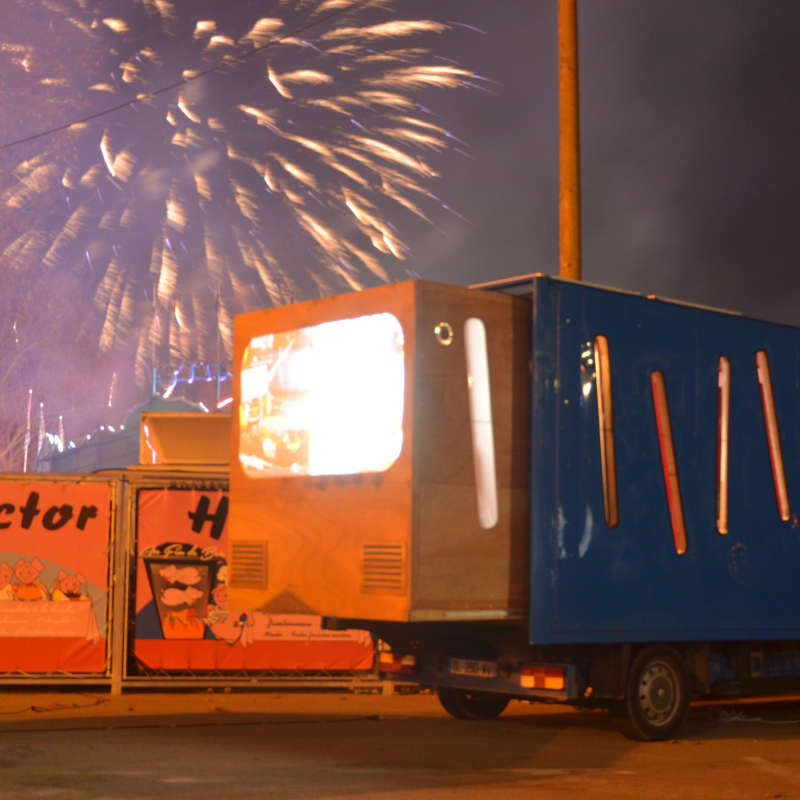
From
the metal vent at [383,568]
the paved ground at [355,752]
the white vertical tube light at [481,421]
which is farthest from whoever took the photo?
the white vertical tube light at [481,421]

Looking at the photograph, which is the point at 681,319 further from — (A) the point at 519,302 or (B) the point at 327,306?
(B) the point at 327,306

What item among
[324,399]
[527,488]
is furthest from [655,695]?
[324,399]

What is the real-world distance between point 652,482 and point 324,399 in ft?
9.35

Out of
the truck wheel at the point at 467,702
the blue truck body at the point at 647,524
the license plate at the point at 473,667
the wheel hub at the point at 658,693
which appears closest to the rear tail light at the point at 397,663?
the blue truck body at the point at 647,524

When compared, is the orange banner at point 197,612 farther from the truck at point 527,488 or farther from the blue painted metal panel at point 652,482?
the blue painted metal panel at point 652,482

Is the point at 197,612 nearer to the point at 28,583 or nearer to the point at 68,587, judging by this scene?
the point at 68,587

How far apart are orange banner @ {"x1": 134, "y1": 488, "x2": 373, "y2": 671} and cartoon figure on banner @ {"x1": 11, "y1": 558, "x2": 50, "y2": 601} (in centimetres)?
101

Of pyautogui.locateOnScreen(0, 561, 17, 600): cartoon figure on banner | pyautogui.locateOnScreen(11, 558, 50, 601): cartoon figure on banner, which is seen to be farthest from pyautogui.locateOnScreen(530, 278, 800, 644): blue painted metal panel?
pyautogui.locateOnScreen(0, 561, 17, 600): cartoon figure on banner

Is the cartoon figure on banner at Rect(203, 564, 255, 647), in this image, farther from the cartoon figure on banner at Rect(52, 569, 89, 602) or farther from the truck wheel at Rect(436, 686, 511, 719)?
the truck wheel at Rect(436, 686, 511, 719)

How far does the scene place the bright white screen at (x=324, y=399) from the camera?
9.90 metres

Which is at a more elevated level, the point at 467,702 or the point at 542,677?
the point at 542,677

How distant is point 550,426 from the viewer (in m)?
10.3

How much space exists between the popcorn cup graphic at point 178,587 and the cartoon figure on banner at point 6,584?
55.3 inches

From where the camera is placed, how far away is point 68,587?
14.2m
